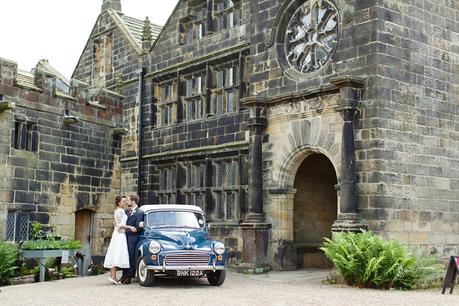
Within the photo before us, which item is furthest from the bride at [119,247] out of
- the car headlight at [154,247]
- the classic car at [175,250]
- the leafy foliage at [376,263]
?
the leafy foliage at [376,263]

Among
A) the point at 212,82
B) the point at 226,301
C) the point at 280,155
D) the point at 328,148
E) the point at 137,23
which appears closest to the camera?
the point at 226,301

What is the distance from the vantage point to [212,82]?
21.1 metres

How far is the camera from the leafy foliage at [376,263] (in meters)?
13.1

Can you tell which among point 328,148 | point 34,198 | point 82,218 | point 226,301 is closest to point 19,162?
point 34,198

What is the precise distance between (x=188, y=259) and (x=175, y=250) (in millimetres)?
314

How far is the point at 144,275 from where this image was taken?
1310cm

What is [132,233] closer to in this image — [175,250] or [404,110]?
[175,250]

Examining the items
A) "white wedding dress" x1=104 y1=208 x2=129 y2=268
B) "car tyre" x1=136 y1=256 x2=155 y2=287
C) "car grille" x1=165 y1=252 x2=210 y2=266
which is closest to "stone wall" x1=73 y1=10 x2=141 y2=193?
"white wedding dress" x1=104 y1=208 x2=129 y2=268

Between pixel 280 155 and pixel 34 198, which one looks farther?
pixel 34 198

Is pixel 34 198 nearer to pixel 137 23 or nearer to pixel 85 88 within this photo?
pixel 85 88

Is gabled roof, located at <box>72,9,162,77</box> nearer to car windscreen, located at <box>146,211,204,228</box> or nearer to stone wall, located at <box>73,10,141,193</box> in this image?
stone wall, located at <box>73,10,141,193</box>

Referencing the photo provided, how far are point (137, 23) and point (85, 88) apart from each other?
6472 mm

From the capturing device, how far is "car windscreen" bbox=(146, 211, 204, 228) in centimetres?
1411

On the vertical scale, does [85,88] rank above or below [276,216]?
above
